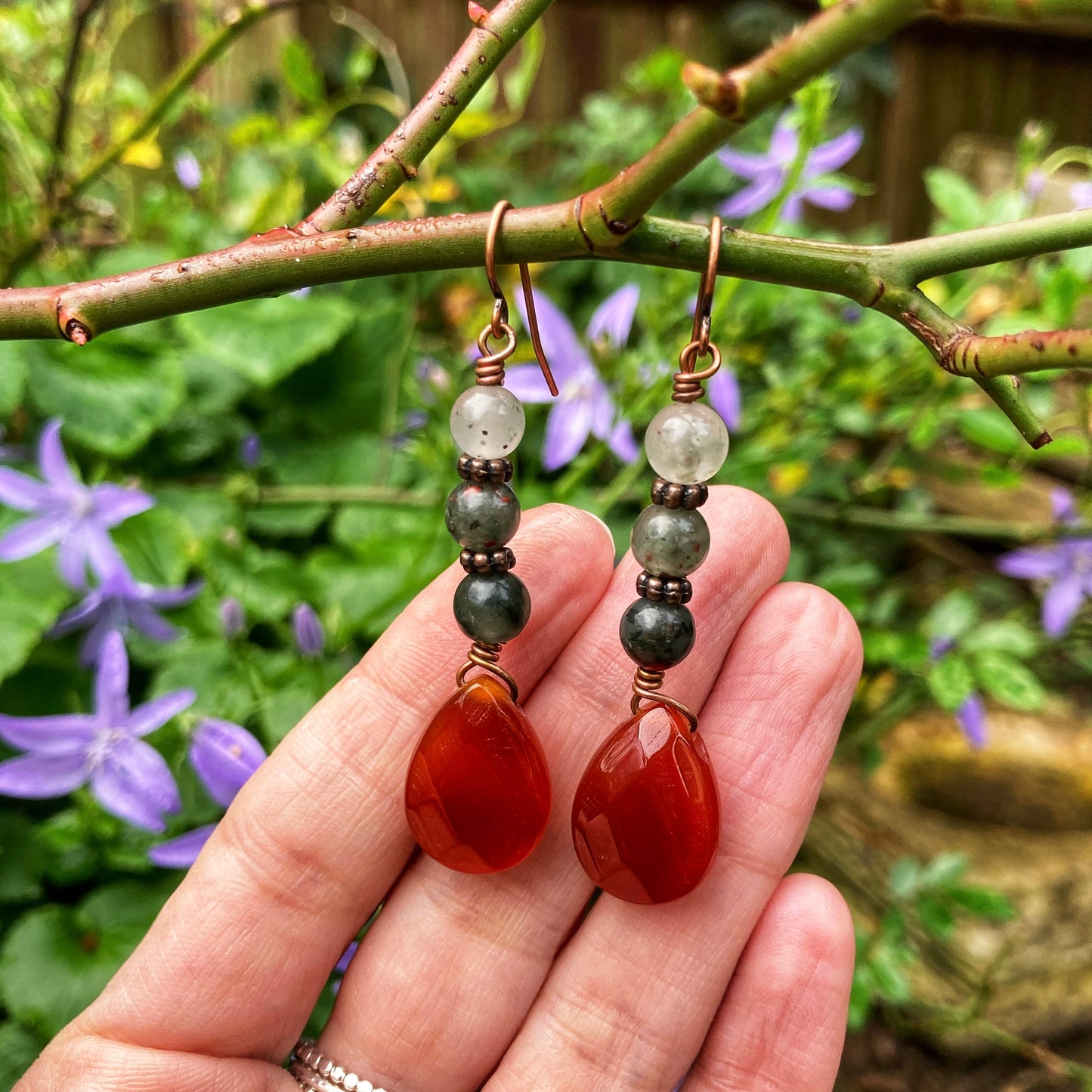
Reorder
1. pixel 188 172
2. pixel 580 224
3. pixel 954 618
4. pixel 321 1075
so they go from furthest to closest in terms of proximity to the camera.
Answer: pixel 188 172 < pixel 954 618 < pixel 321 1075 < pixel 580 224

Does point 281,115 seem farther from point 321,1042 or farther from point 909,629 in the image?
point 321,1042

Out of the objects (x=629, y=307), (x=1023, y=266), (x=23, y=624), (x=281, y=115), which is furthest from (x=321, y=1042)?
(x=281, y=115)

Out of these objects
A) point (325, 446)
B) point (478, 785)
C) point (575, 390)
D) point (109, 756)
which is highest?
point (575, 390)

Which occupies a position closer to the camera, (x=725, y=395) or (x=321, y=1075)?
(x=321, y=1075)

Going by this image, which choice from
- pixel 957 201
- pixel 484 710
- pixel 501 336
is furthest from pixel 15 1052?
pixel 957 201

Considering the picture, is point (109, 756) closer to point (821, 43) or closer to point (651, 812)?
point (651, 812)

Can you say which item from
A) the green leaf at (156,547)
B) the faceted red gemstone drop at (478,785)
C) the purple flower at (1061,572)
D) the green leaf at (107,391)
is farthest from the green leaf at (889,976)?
the green leaf at (107,391)

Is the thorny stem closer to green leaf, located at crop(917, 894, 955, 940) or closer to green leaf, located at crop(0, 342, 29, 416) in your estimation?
green leaf, located at crop(0, 342, 29, 416)
